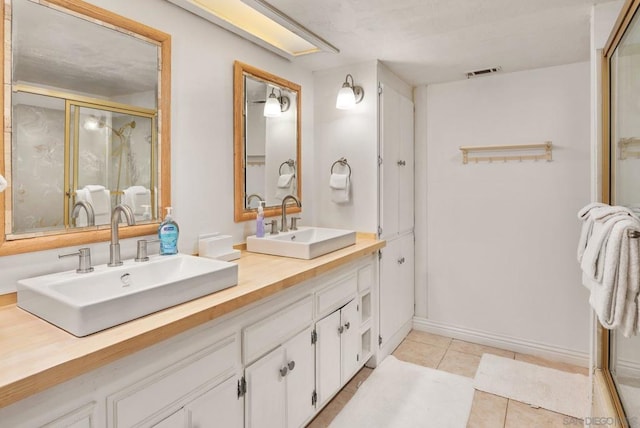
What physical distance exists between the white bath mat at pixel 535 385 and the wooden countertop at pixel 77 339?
5.81ft

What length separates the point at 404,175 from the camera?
3.00m

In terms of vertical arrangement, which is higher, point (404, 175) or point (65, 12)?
point (65, 12)

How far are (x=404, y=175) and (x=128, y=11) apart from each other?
7.11ft

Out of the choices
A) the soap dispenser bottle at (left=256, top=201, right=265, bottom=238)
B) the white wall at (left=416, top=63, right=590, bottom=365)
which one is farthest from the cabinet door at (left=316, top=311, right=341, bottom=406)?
the white wall at (left=416, top=63, right=590, bottom=365)

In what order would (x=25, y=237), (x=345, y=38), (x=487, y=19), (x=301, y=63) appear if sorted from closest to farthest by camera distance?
(x=25, y=237) → (x=487, y=19) → (x=345, y=38) → (x=301, y=63)

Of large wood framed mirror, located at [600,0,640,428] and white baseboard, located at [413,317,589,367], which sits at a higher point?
large wood framed mirror, located at [600,0,640,428]

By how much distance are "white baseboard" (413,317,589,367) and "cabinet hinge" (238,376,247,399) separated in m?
2.22

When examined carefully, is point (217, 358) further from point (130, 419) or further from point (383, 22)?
point (383, 22)

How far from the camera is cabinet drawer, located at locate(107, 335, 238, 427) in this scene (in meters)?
1.01

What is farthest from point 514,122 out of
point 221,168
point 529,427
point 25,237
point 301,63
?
point 25,237

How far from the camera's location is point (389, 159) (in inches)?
106

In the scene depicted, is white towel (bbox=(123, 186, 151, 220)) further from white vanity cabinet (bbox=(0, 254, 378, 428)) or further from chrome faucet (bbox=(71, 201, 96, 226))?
white vanity cabinet (bbox=(0, 254, 378, 428))

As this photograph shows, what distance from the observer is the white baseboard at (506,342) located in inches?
105

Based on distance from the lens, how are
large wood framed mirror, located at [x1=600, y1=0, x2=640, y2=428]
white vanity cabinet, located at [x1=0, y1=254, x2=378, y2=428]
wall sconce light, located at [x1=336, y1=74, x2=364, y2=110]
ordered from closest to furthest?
white vanity cabinet, located at [x1=0, y1=254, x2=378, y2=428] → large wood framed mirror, located at [x1=600, y1=0, x2=640, y2=428] → wall sconce light, located at [x1=336, y1=74, x2=364, y2=110]
